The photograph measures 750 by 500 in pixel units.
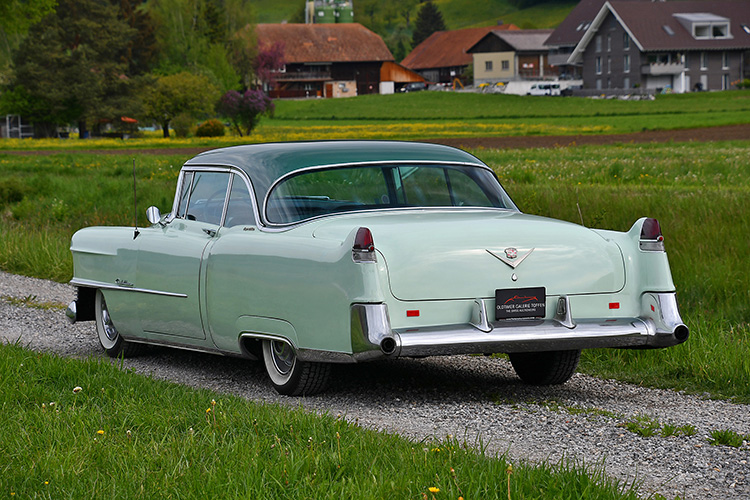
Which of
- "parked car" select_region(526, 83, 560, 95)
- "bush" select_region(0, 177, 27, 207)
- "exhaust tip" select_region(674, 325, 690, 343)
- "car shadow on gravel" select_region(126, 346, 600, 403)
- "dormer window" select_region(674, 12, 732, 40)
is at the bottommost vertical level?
"car shadow on gravel" select_region(126, 346, 600, 403)

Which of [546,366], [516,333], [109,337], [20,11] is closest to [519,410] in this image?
[516,333]

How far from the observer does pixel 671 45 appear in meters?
98.2

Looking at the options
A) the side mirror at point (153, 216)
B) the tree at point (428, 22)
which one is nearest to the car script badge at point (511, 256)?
the side mirror at point (153, 216)

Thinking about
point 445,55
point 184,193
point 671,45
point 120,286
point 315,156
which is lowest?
point 120,286

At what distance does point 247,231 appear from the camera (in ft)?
21.8

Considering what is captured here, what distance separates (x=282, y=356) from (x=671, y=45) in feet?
321

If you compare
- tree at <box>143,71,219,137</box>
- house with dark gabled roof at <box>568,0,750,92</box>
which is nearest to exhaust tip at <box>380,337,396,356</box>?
tree at <box>143,71,219,137</box>

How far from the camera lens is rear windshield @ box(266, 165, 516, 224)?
6672mm

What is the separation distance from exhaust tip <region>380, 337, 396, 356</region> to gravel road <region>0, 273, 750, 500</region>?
38cm

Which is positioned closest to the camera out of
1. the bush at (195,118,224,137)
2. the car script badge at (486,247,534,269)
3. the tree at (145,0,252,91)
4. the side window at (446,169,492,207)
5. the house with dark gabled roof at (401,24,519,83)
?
the car script badge at (486,247,534,269)

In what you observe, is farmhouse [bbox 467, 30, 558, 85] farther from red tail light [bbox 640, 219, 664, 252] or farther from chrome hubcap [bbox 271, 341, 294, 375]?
chrome hubcap [bbox 271, 341, 294, 375]

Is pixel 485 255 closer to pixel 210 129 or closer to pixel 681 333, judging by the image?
pixel 681 333

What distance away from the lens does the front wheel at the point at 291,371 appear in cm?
621

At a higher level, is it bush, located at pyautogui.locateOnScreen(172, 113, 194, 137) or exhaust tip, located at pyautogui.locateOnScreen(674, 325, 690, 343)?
bush, located at pyautogui.locateOnScreen(172, 113, 194, 137)
